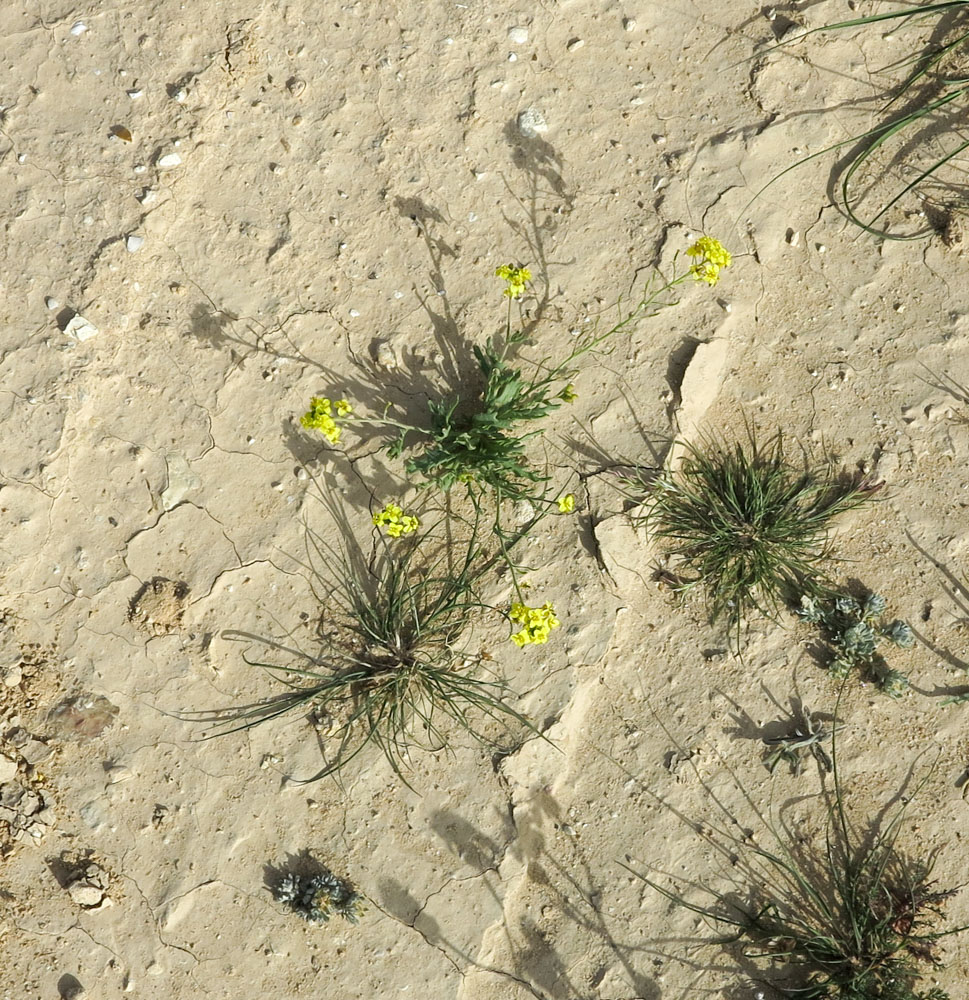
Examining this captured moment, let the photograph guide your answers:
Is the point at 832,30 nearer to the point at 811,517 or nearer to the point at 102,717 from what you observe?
the point at 811,517

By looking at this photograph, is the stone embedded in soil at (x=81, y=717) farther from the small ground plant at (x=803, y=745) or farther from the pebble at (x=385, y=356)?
the small ground plant at (x=803, y=745)

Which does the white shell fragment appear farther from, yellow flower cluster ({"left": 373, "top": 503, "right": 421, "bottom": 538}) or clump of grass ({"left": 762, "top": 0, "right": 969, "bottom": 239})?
clump of grass ({"left": 762, "top": 0, "right": 969, "bottom": 239})

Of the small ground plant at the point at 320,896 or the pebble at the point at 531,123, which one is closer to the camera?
the small ground plant at the point at 320,896

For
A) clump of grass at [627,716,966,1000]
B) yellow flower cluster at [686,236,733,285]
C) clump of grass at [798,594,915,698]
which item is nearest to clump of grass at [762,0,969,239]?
yellow flower cluster at [686,236,733,285]

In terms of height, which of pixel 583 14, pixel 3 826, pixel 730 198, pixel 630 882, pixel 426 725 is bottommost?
pixel 630 882

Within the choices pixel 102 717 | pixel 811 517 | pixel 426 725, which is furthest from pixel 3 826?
pixel 811 517

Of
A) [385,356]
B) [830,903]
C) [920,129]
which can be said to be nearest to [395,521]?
[385,356]

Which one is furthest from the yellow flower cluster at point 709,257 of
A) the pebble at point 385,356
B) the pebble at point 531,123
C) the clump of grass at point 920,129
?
the pebble at point 385,356
